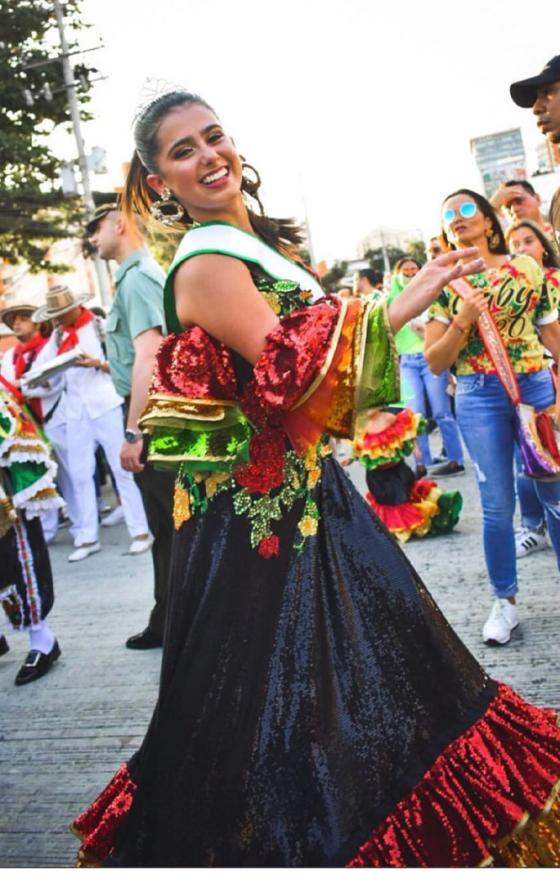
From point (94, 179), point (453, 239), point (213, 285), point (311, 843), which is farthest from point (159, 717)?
point (94, 179)

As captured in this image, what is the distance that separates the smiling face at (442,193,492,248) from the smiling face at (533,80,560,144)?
2.27ft

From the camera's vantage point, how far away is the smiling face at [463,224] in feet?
9.63

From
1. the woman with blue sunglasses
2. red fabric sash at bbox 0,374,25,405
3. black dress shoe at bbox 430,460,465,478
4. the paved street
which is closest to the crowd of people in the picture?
the paved street

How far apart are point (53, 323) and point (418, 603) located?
5843mm

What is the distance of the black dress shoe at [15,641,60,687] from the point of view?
344cm

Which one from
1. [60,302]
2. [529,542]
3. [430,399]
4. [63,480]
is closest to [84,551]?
[63,480]

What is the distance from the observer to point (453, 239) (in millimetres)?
2986

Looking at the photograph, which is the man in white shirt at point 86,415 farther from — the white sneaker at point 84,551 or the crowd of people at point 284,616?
the crowd of people at point 284,616

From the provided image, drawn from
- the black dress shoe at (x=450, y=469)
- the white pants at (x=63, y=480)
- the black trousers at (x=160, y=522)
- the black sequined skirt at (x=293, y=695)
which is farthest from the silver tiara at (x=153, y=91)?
the black dress shoe at (x=450, y=469)

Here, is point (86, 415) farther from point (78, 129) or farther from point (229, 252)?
point (78, 129)

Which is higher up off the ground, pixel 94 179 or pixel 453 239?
pixel 94 179

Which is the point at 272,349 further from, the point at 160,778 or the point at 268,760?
the point at 160,778

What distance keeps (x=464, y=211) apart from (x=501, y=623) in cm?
167

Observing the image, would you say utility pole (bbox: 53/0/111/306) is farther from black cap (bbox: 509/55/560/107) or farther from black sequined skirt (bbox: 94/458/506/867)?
black sequined skirt (bbox: 94/458/506/867)
